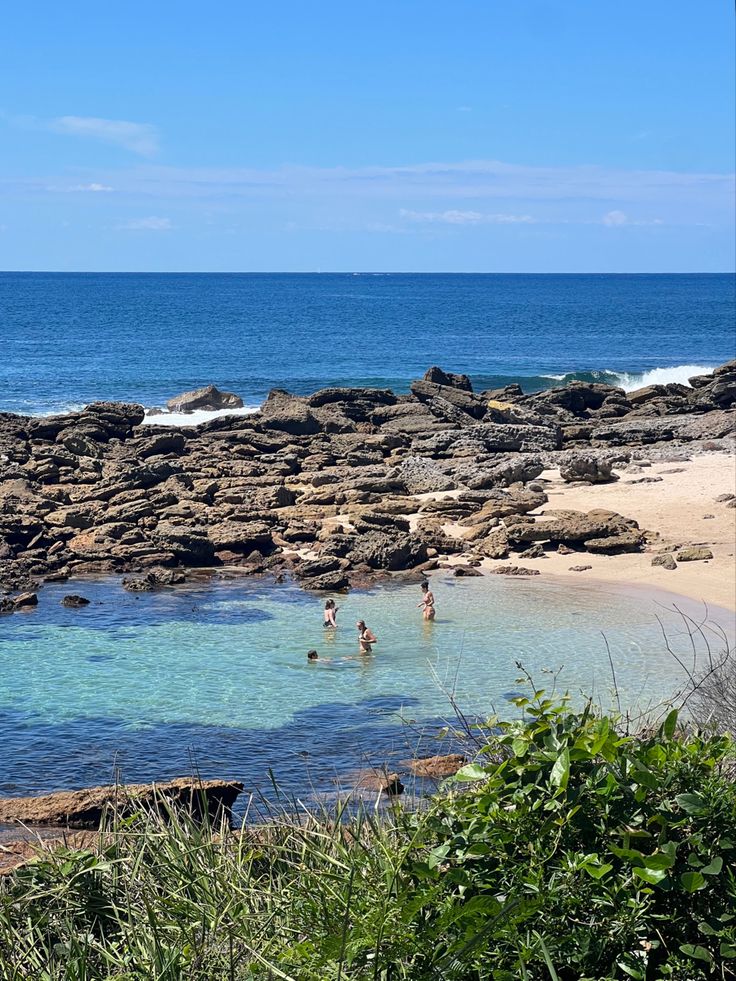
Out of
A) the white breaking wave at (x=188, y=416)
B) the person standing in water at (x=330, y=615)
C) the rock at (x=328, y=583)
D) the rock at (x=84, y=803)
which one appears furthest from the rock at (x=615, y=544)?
the white breaking wave at (x=188, y=416)

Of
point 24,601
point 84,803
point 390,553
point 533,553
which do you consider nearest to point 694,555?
point 533,553

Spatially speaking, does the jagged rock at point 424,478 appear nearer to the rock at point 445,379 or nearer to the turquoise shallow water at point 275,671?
the turquoise shallow water at point 275,671

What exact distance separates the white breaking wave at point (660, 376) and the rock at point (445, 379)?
58.7 feet

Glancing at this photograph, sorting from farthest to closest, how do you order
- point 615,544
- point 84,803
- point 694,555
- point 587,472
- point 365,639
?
1. point 587,472
2. point 615,544
3. point 694,555
4. point 365,639
5. point 84,803

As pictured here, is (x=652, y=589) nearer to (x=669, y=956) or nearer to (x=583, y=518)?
(x=583, y=518)

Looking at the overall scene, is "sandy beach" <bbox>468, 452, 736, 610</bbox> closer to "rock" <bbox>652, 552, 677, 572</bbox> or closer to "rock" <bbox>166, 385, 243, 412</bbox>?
"rock" <bbox>652, 552, 677, 572</bbox>

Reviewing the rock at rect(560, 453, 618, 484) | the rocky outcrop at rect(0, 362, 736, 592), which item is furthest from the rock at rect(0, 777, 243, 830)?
the rock at rect(560, 453, 618, 484)

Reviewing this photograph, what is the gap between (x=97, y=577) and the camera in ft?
70.2

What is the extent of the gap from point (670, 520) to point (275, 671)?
35.4 ft

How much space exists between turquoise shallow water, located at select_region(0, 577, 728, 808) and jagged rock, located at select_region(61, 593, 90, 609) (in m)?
0.14

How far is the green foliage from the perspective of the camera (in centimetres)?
446

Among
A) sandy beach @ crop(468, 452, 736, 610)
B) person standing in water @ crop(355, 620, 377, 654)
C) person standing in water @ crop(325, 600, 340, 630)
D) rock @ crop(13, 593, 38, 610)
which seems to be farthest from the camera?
sandy beach @ crop(468, 452, 736, 610)

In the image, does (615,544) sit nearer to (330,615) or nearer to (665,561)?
(665,561)

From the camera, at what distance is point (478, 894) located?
4691 mm
